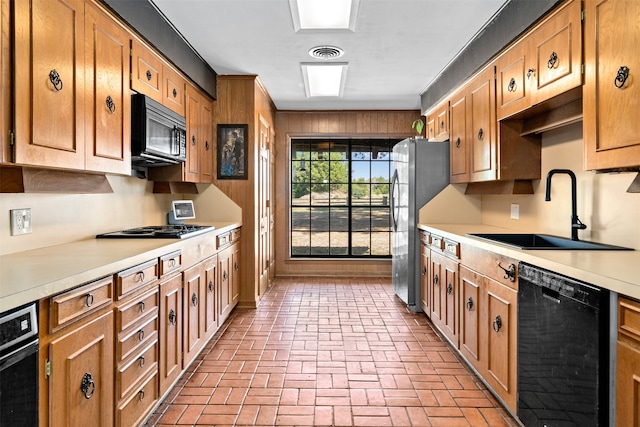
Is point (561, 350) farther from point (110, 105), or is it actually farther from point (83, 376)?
point (110, 105)

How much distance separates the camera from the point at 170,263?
240cm

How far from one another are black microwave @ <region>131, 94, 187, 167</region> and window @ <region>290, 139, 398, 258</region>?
3.00 meters

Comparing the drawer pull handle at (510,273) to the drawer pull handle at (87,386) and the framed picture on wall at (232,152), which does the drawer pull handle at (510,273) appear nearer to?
the drawer pull handle at (87,386)

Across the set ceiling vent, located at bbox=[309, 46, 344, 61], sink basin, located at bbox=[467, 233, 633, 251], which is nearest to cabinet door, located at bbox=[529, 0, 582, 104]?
sink basin, located at bbox=[467, 233, 633, 251]

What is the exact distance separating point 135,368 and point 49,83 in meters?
1.36

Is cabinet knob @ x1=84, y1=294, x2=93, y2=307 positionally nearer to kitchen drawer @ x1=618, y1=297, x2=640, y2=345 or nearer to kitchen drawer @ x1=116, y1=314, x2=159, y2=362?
kitchen drawer @ x1=116, y1=314, x2=159, y2=362

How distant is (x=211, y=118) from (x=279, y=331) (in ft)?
7.59

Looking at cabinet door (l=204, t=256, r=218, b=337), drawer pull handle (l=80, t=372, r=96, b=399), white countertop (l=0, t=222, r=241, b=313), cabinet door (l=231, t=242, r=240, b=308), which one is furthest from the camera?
cabinet door (l=231, t=242, r=240, b=308)

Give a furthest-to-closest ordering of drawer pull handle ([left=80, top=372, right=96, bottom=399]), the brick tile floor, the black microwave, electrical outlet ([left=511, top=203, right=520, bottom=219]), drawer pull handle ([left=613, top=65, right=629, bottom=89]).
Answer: electrical outlet ([left=511, top=203, right=520, bottom=219])
the black microwave
the brick tile floor
drawer pull handle ([left=613, top=65, right=629, bottom=89])
drawer pull handle ([left=80, top=372, right=96, bottom=399])

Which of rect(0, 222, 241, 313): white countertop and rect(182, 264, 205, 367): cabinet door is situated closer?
rect(0, 222, 241, 313): white countertop

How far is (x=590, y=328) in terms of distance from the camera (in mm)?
1504

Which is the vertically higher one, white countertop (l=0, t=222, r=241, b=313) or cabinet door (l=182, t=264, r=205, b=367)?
white countertop (l=0, t=222, r=241, b=313)

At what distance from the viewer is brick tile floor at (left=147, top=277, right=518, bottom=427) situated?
88.5 inches

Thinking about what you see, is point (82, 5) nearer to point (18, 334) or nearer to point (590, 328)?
point (18, 334)
